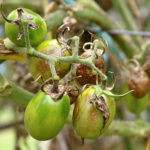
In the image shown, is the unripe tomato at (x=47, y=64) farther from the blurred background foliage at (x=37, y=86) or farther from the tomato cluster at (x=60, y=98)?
the blurred background foliage at (x=37, y=86)

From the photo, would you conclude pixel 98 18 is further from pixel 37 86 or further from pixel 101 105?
pixel 101 105

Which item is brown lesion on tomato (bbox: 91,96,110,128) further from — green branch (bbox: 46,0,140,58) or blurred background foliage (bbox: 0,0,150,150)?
green branch (bbox: 46,0,140,58)

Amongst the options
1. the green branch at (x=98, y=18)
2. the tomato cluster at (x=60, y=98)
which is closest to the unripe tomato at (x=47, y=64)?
the tomato cluster at (x=60, y=98)

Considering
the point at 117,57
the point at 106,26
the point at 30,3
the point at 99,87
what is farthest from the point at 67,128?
the point at 99,87

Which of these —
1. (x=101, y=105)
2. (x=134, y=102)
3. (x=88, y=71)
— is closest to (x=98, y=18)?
(x=134, y=102)

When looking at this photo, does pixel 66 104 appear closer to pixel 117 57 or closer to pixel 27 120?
pixel 27 120

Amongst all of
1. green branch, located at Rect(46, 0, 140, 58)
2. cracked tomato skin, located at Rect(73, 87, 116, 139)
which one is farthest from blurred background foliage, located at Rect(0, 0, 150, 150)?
cracked tomato skin, located at Rect(73, 87, 116, 139)
